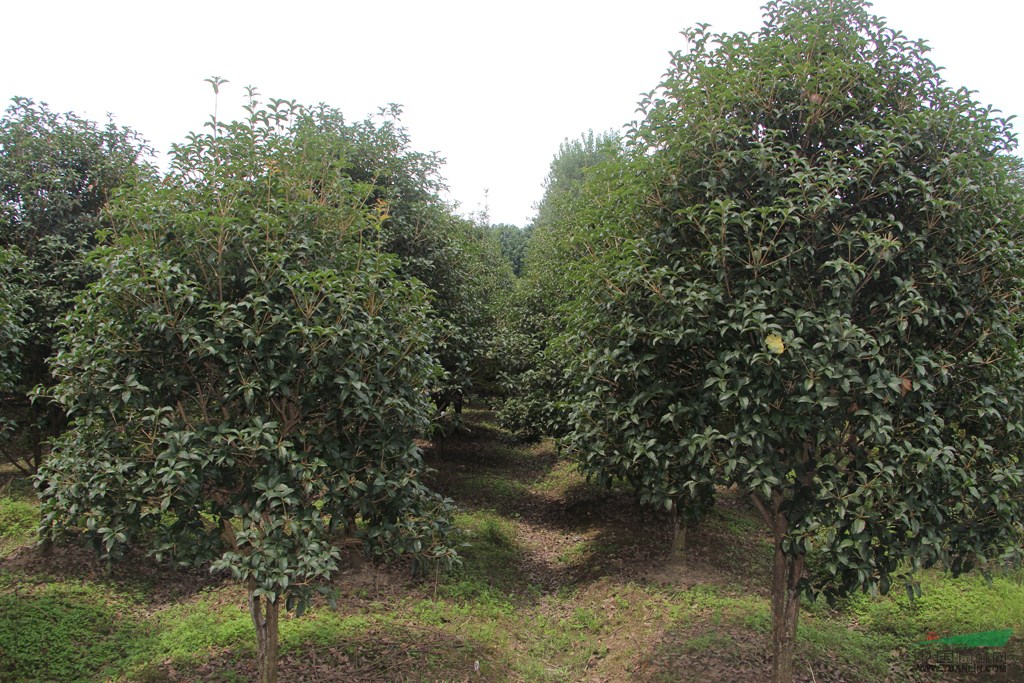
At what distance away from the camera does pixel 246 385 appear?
4344mm

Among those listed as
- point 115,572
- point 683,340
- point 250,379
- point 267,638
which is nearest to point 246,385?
point 250,379

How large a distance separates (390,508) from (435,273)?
23.4ft

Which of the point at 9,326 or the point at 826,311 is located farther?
the point at 9,326

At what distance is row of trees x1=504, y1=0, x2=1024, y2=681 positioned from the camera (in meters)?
4.58

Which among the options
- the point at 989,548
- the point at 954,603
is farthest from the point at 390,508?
the point at 954,603

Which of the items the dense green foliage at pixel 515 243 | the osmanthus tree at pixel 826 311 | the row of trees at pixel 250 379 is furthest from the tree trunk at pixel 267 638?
the dense green foliage at pixel 515 243

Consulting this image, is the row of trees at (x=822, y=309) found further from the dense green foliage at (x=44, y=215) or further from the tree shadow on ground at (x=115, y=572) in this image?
the dense green foliage at (x=44, y=215)

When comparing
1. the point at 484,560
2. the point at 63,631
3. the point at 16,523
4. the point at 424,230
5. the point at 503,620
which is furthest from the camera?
the point at 424,230

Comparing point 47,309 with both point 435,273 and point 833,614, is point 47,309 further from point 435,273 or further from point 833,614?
point 833,614

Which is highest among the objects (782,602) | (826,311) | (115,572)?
(826,311)

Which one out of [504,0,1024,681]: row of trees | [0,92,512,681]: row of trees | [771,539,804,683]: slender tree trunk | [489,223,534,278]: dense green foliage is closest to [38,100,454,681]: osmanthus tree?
[0,92,512,681]: row of trees

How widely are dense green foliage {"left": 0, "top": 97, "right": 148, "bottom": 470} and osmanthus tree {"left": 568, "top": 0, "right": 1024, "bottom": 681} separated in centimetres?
825

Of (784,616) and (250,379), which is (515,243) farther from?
(250,379)

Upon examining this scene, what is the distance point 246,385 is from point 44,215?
8.28 meters
